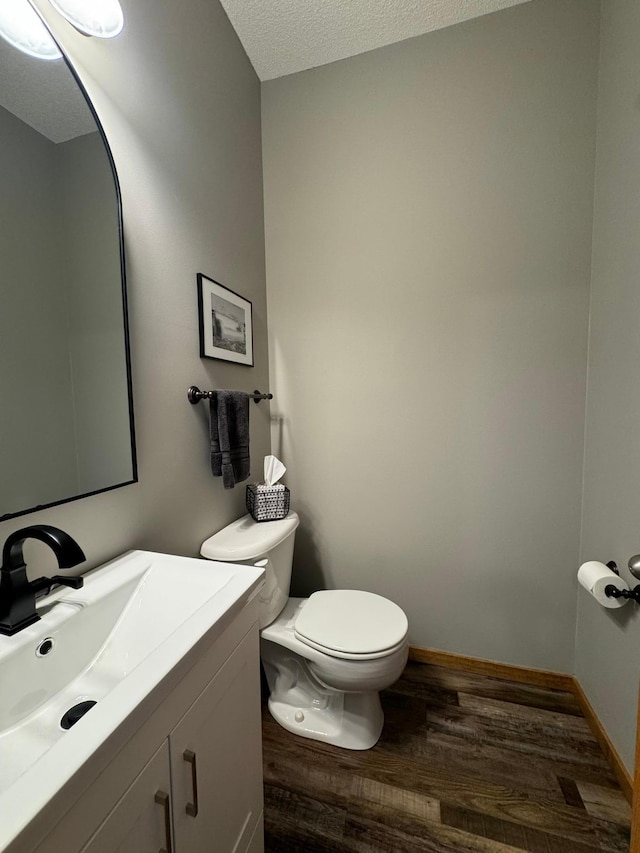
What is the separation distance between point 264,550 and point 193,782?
643 millimetres

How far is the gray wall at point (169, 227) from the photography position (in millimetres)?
896

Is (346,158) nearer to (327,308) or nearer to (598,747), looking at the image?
(327,308)

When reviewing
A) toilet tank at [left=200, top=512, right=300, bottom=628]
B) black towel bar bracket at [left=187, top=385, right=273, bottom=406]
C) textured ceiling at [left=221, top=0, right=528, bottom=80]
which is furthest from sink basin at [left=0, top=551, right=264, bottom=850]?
textured ceiling at [left=221, top=0, right=528, bottom=80]

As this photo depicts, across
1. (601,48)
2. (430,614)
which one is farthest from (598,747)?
(601,48)

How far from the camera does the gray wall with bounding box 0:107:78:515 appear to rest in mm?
684

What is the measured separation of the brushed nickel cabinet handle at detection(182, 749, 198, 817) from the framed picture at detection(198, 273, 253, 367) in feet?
3.59

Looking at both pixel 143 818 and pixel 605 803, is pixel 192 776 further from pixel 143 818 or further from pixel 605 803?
pixel 605 803

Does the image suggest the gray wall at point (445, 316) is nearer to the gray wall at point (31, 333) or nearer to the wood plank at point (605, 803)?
the wood plank at point (605, 803)

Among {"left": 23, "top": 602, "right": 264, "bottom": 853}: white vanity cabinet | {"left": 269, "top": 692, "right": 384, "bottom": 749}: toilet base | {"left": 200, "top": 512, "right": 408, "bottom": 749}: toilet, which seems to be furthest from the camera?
{"left": 269, "top": 692, "right": 384, "bottom": 749}: toilet base

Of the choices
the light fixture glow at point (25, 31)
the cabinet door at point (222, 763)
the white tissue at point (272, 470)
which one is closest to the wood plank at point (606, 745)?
the cabinet door at point (222, 763)

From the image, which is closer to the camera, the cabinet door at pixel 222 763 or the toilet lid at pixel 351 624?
the cabinet door at pixel 222 763

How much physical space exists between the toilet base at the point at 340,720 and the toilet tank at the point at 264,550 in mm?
384

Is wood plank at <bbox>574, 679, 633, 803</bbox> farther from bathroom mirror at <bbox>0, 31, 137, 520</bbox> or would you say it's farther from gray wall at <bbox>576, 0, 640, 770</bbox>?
bathroom mirror at <bbox>0, 31, 137, 520</bbox>

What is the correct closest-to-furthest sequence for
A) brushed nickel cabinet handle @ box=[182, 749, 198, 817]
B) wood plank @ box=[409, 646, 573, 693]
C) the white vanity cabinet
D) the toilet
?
1. the white vanity cabinet
2. brushed nickel cabinet handle @ box=[182, 749, 198, 817]
3. the toilet
4. wood plank @ box=[409, 646, 573, 693]
